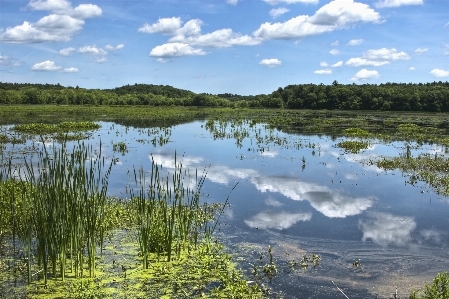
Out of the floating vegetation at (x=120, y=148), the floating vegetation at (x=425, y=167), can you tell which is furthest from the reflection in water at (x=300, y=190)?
the floating vegetation at (x=120, y=148)

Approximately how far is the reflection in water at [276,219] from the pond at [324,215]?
0.03 m

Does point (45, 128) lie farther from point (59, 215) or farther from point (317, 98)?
point (317, 98)

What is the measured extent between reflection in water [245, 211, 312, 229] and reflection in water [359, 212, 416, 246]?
70.5 inches

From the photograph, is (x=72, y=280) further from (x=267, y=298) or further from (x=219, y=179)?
(x=219, y=179)

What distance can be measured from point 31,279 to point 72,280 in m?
0.71

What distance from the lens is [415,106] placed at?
262 ft

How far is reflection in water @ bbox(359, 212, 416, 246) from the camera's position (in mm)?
10812

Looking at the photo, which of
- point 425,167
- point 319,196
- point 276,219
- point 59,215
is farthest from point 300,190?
point 59,215

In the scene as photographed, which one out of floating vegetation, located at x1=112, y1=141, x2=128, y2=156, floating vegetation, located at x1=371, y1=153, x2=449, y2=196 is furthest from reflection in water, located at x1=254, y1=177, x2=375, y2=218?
floating vegetation, located at x1=112, y1=141, x2=128, y2=156

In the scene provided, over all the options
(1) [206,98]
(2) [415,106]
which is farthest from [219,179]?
(1) [206,98]

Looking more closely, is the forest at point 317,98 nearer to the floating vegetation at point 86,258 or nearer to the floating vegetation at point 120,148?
the floating vegetation at point 120,148

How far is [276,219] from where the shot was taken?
485 inches

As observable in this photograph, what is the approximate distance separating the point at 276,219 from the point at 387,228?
10.3 ft

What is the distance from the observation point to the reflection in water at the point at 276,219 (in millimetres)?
11734
